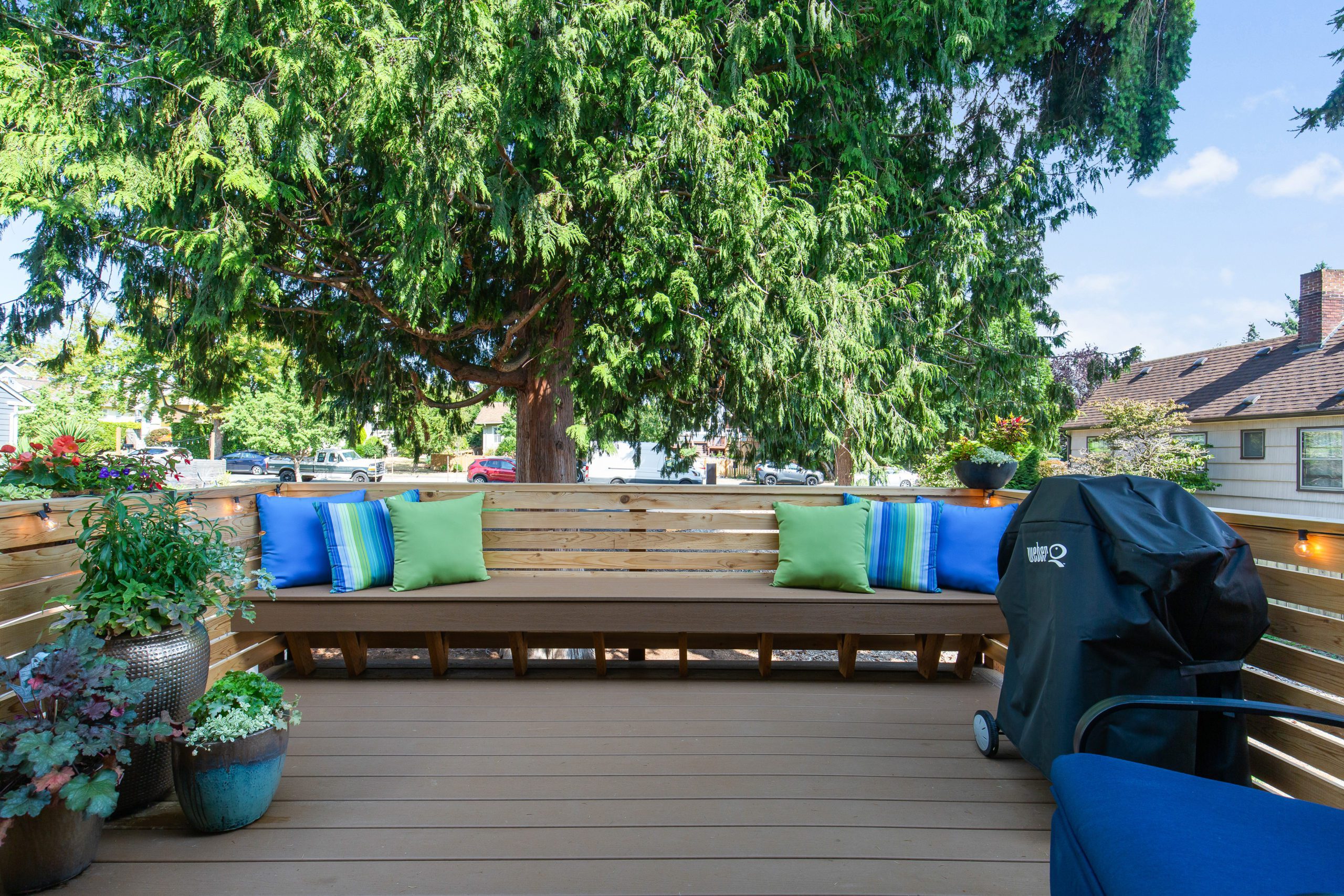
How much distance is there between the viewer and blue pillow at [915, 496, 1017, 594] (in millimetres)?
2990

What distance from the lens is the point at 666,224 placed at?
4234mm

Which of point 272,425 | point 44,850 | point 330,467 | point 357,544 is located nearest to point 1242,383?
point 357,544

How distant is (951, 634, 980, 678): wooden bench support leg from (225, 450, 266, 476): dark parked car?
22.9 m

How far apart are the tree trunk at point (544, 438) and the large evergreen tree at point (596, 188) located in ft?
0.09

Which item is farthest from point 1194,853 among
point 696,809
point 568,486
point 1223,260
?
point 1223,260

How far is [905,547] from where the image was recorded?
3.04 metres

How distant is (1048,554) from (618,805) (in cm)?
141

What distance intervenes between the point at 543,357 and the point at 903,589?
9.35ft

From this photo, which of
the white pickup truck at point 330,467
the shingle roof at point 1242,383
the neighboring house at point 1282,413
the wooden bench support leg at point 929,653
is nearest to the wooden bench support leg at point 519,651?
the wooden bench support leg at point 929,653

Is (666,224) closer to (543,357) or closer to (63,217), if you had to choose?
(543,357)

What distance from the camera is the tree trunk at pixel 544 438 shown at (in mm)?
5512

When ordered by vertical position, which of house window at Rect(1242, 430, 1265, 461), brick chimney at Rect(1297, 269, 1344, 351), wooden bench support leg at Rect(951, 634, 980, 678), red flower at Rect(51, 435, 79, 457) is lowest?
wooden bench support leg at Rect(951, 634, 980, 678)

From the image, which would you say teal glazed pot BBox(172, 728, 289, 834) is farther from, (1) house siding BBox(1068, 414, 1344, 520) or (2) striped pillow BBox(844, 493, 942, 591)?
(1) house siding BBox(1068, 414, 1344, 520)

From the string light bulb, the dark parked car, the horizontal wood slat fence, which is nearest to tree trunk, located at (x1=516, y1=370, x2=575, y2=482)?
the horizontal wood slat fence
